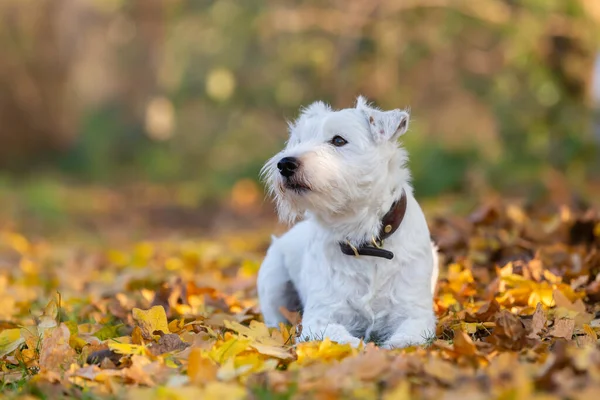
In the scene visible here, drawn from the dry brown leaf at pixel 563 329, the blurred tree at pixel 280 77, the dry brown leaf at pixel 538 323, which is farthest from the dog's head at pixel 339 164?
the blurred tree at pixel 280 77

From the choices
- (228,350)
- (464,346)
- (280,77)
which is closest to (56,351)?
(228,350)

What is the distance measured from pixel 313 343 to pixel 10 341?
174cm

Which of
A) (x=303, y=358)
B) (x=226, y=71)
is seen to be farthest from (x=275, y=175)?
(x=226, y=71)

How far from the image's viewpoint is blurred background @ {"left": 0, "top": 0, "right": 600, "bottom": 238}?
12797mm

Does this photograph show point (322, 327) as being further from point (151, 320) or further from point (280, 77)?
point (280, 77)

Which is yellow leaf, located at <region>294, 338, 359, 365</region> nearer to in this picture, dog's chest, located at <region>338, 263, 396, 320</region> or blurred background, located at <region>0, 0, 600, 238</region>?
dog's chest, located at <region>338, 263, 396, 320</region>

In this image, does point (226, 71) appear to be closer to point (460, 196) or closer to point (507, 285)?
point (460, 196)

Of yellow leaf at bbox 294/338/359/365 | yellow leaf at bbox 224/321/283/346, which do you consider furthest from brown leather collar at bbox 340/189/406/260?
yellow leaf at bbox 294/338/359/365

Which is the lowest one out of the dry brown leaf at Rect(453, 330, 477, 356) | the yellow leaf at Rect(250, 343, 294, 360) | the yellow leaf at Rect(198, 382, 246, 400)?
the yellow leaf at Rect(250, 343, 294, 360)

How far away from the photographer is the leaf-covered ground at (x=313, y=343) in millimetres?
2902

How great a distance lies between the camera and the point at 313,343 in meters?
3.57

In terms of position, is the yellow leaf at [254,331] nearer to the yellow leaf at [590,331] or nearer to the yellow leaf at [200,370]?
the yellow leaf at [200,370]

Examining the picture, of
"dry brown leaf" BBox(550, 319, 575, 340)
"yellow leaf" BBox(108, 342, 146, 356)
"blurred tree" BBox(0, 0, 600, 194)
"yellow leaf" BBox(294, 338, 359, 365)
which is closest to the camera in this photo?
"yellow leaf" BBox(294, 338, 359, 365)

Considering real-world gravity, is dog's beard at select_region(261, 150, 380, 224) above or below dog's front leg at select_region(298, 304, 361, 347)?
above
